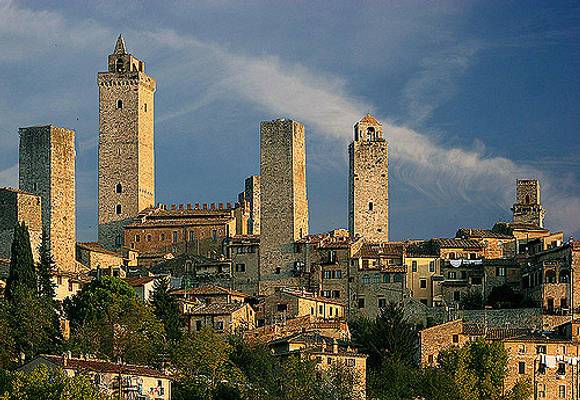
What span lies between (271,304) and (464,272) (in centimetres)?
994

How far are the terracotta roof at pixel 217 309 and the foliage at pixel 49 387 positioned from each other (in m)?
20.7

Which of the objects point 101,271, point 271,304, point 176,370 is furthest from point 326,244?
point 176,370

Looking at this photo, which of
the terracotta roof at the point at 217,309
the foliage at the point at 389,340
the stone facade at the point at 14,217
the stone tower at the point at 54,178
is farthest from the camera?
the stone tower at the point at 54,178

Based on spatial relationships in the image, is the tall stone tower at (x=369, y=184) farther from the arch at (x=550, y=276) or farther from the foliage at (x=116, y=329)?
the foliage at (x=116, y=329)

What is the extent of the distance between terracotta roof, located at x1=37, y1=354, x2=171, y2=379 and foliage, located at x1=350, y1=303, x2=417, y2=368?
40.3 feet

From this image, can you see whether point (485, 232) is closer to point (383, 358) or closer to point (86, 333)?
point (383, 358)

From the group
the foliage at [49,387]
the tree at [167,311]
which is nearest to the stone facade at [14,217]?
the tree at [167,311]

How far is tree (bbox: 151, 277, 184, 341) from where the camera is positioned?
73.6m

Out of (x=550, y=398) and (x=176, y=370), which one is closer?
(x=176, y=370)

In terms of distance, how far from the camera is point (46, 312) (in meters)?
70.2

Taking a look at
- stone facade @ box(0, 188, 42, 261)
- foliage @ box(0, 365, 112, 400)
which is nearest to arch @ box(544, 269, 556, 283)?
stone facade @ box(0, 188, 42, 261)

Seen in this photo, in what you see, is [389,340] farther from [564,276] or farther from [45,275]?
[45,275]

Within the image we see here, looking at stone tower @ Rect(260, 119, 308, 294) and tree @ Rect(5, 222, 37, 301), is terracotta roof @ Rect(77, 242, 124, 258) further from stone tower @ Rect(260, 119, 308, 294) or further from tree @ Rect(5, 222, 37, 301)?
tree @ Rect(5, 222, 37, 301)

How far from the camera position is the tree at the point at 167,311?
73.6 metres
